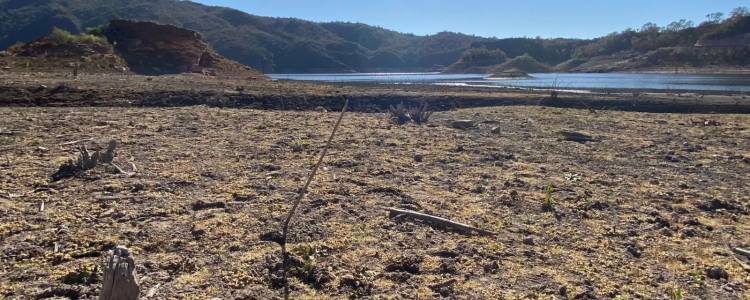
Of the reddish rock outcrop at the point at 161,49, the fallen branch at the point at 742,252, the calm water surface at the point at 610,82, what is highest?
the reddish rock outcrop at the point at 161,49

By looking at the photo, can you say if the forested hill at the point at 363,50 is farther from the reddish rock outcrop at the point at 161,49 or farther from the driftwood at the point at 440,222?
the driftwood at the point at 440,222

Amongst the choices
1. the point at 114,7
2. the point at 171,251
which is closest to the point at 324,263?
the point at 171,251

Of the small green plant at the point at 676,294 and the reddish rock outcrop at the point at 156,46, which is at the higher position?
the reddish rock outcrop at the point at 156,46

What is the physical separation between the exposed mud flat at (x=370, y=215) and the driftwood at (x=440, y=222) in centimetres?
13

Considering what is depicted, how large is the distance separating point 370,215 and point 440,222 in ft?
2.52

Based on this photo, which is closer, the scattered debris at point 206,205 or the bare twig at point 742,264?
the bare twig at point 742,264

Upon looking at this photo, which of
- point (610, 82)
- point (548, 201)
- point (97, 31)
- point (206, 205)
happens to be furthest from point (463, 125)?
point (610, 82)

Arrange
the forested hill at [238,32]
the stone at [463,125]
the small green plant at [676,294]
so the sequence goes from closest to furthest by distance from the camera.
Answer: the small green plant at [676,294], the stone at [463,125], the forested hill at [238,32]

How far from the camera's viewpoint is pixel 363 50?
159125 millimetres

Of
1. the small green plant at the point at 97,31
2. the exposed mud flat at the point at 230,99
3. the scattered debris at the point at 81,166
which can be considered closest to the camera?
the scattered debris at the point at 81,166

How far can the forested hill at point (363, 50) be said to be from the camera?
93.8 metres

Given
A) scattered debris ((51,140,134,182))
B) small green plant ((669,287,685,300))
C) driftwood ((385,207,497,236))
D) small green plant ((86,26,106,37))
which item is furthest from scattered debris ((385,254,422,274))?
small green plant ((86,26,106,37))

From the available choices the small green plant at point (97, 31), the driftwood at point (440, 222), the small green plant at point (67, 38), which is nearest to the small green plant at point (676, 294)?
the driftwood at point (440, 222)

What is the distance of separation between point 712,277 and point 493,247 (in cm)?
179
